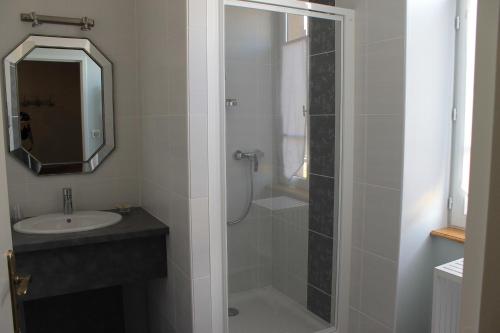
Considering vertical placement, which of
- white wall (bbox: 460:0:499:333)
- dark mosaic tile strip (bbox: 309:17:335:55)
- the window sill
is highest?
dark mosaic tile strip (bbox: 309:17:335:55)

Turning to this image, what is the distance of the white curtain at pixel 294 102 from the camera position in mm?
2283

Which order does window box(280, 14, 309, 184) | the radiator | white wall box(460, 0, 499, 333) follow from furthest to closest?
window box(280, 14, 309, 184), the radiator, white wall box(460, 0, 499, 333)

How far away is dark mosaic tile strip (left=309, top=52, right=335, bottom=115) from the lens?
2285 mm

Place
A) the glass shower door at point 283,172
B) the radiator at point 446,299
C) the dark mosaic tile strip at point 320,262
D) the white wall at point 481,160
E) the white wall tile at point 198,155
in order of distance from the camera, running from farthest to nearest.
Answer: the dark mosaic tile strip at point 320,262, the glass shower door at point 283,172, the white wall tile at point 198,155, the radiator at point 446,299, the white wall at point 481,160

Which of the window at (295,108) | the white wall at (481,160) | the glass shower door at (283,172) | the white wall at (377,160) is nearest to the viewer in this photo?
the white wall at (481,160)

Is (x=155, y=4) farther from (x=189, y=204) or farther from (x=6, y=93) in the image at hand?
(x=189, y=204)

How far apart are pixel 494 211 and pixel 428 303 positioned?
2012 millimetres

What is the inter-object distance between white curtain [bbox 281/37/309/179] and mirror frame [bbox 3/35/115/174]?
1.01 meters

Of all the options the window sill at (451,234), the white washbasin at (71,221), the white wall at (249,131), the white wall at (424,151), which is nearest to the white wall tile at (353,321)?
the white wall at (424,151)

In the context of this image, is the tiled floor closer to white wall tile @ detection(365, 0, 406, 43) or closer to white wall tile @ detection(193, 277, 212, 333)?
white wall tile @ detection(193, 277, 212, 333)

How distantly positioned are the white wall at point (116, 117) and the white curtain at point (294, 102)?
3.01ft

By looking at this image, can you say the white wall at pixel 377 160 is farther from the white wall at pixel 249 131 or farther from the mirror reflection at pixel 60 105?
the mirror reflection at pixel 60 105

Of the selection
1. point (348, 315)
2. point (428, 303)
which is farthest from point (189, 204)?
point (428, 303)

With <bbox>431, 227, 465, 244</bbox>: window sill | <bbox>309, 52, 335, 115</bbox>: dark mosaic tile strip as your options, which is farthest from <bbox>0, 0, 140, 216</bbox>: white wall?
<bbox>431, 227, 465, 244</bbox>: window sill
